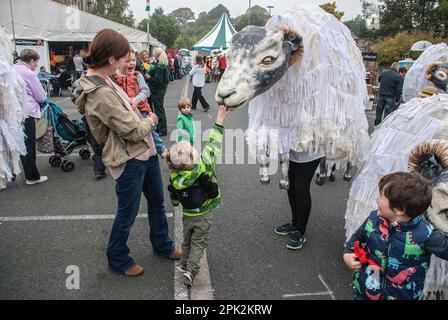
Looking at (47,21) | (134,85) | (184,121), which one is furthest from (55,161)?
(47,21)

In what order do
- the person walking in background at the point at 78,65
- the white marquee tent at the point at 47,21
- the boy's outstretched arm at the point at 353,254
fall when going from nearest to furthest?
1. the boy's outstretched arm at the point at 353,254
2. the person walking in background at the point at 78,65
3. the white marquee tent at the point at 47,21

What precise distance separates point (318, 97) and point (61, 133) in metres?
4.46

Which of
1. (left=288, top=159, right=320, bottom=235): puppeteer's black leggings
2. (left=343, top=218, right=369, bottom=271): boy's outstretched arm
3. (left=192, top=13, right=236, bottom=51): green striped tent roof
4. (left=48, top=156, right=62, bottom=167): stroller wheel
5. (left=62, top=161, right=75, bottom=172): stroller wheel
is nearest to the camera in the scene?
(left=343, top=218, right=369, bottom=271): boy's outstretched arm

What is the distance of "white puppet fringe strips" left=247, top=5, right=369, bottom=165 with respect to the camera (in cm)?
293

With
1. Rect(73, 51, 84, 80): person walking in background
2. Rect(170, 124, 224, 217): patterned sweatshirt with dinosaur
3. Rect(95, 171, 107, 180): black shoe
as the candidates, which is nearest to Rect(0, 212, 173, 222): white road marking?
Rect(95, 171, 107, 180): black shoe

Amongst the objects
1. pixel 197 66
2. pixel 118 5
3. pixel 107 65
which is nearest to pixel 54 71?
pixel 197 66

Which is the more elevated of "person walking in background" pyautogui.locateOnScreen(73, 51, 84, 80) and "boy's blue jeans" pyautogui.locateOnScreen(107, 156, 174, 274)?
"person walking in background" pyautogui.locateOnScreen(73, 51, 84, 80)

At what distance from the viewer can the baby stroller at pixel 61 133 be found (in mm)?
5746

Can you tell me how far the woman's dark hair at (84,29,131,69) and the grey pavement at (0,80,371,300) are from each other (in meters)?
1.71

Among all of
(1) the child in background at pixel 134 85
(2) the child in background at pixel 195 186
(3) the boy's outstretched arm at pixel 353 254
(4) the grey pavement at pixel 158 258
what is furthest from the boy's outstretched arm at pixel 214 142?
(1) the child in background at pixel 134 85

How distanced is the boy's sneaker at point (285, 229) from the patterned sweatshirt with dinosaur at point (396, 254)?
5.47 feet

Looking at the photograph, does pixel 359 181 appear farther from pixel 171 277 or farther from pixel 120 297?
pixel 120 297

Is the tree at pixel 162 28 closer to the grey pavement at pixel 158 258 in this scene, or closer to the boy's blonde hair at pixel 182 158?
the grey pavement at pixel 158 258

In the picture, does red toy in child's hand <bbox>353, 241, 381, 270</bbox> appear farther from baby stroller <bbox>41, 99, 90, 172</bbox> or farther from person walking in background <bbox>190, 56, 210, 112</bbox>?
person walking in background <bbox>190, 56, 210, 112</bbox>
